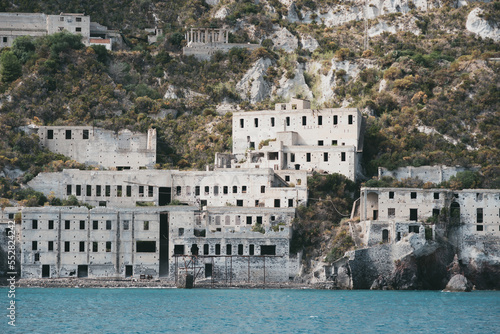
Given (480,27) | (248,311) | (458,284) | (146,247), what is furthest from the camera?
(480,27)

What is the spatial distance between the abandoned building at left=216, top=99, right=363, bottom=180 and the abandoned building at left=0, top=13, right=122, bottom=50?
23.9 m

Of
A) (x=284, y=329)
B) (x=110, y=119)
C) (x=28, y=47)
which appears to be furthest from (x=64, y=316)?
(x=28, y=47)

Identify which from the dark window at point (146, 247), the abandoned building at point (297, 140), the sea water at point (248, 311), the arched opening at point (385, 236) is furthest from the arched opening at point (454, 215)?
the dark window at point (146, 247)

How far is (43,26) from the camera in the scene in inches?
4702

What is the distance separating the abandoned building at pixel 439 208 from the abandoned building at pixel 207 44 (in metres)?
36.4

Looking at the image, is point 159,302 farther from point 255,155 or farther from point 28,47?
point 28,47

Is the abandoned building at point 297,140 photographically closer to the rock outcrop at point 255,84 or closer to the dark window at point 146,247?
the dark window at point 146,247

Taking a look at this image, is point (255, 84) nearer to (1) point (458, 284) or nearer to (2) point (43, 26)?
(2) point (43, 26)

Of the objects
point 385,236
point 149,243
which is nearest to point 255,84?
point 149,243

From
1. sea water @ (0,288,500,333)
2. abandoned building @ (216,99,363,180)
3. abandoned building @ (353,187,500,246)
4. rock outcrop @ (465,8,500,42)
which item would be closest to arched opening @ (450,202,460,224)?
abandoned building @ (353,187,500,246)

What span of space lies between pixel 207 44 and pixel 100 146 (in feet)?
79.3

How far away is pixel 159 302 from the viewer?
7756 cm

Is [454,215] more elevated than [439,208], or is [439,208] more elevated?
[439,208]

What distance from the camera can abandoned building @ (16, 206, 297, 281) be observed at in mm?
88812
